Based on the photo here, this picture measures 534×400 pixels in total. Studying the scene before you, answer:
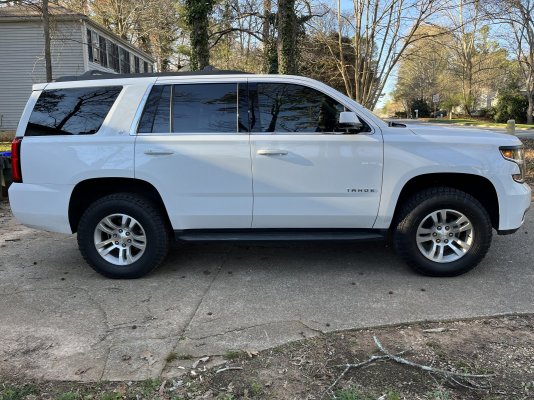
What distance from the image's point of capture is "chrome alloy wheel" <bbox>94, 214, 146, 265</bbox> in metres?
4.64

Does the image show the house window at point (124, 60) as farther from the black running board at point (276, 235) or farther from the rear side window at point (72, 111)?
the black running board at point (276, 235)

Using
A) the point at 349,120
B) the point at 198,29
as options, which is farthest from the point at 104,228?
the point at 198,29

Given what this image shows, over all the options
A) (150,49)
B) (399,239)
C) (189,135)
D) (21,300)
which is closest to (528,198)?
(399,239)

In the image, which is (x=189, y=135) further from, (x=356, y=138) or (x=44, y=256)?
(x=44, y=256)

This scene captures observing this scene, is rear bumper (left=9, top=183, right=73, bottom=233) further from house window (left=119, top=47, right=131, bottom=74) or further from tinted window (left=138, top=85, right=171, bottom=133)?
house window (left=119, top=47, right=131, bottom=74)

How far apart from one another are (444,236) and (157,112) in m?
3.01

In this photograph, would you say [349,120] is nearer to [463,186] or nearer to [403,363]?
[463,186]

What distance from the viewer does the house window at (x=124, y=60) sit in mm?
28000

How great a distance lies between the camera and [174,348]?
132 inches

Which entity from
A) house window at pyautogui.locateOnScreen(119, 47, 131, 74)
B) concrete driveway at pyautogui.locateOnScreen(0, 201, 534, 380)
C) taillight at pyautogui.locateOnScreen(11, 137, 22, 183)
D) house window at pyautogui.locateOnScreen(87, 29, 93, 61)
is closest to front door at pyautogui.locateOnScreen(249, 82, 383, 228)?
concrete driveway at pyautogui.locateOnScreen(0, 201, 534, 380)

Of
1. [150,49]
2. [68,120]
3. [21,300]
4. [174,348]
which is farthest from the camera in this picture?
[150,49]

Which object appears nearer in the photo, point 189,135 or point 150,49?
point 189,135

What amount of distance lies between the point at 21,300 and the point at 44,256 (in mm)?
1395

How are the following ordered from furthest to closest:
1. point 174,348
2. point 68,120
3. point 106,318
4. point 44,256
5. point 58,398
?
point 44,256 < point 68,120 < point 106,318 < point 174,348 < point 58,398
